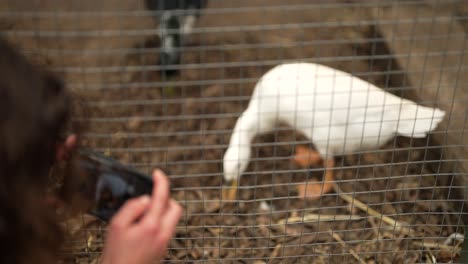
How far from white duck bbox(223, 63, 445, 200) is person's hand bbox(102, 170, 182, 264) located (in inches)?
32.9

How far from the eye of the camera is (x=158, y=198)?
3.19ft

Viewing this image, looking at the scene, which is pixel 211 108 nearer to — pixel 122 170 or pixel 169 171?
pixel 169 171

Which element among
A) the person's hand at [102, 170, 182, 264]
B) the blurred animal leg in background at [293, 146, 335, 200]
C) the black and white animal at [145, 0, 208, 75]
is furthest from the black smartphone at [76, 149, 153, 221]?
the black and white animal at [145, 0, 208, 75]

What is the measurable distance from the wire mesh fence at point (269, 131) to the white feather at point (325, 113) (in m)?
0.02

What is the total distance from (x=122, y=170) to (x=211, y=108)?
3.79ft

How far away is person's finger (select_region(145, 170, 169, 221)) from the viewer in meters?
0.96

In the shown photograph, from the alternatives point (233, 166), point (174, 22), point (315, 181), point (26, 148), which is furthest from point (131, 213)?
point (174, 22)

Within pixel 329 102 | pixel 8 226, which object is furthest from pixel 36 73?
pixel 329 102

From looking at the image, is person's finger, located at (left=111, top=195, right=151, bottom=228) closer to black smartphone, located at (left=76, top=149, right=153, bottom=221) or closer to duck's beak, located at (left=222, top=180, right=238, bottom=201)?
black smartphone, located at (left=76, top=149, right=153, bottom=221)

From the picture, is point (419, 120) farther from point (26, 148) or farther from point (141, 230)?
point (26, 148)

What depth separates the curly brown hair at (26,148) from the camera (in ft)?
2.38

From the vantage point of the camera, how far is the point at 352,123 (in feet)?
6.11

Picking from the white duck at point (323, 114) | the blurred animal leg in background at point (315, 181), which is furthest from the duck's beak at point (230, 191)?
the blurred animal leg in background at point (315, 181)

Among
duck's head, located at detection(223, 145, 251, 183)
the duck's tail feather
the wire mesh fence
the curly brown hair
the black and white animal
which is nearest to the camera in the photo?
the curly brown hair
